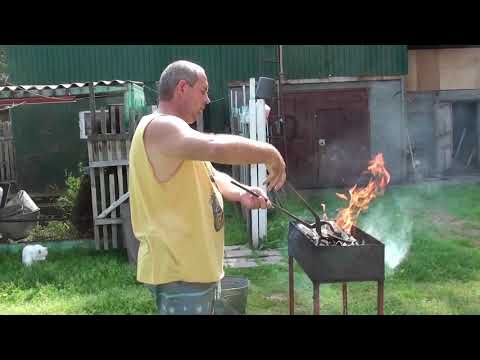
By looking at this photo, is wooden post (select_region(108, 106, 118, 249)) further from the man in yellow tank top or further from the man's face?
the man's face

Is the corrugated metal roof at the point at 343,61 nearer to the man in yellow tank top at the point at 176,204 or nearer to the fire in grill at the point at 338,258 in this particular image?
the fire in grill at the point at 338,258

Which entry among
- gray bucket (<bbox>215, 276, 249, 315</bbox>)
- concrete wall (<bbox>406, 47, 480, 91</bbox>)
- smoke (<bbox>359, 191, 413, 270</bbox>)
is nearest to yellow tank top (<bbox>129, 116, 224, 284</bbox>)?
gray bucket (<bbox>215, 276, 249, 315</bbox>)

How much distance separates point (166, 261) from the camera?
9.27ft

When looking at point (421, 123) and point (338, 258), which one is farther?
point (421, 123)

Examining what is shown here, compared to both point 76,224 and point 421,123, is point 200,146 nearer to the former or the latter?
point 76,224

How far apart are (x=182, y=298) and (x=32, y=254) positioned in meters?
5.36

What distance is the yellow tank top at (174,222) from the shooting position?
280cm

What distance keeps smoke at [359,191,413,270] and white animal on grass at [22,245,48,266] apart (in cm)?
480

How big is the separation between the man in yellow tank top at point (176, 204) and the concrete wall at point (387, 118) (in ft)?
37.6

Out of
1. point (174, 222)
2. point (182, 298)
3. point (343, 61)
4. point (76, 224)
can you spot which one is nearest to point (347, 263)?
point (182, 298)

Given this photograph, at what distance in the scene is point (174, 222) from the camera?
2811 millimetres

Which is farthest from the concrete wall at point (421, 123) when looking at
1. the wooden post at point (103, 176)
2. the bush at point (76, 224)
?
the bush at point (76, 224)

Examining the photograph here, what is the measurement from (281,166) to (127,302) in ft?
10.9

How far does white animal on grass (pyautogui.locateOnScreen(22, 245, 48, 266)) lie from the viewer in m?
7.49
